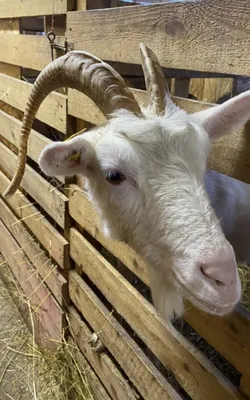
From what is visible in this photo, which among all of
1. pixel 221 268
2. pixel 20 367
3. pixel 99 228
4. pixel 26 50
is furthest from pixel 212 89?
pixel 221 268

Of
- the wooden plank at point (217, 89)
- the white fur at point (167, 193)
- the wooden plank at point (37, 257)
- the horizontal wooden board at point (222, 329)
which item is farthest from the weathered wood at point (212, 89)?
the white fur at point (167, 193)

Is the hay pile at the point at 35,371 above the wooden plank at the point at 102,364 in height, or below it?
below

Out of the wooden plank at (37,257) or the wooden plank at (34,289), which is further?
the wooden plank at (34,289)

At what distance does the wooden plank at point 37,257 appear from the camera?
2949mm

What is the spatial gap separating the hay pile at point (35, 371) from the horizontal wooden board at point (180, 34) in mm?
2049

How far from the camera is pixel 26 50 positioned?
3043mm

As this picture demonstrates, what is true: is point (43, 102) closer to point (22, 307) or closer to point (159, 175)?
point (159, 175)

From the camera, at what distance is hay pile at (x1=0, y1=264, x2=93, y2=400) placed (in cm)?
274

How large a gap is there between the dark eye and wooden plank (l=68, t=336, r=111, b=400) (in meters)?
1.63

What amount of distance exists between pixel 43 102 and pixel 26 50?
57 cm

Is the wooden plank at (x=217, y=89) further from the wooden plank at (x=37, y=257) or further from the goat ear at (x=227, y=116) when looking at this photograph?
the goat ear at (x=227, y=116)

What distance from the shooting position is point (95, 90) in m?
1.51

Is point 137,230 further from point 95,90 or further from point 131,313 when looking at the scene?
point 131,313

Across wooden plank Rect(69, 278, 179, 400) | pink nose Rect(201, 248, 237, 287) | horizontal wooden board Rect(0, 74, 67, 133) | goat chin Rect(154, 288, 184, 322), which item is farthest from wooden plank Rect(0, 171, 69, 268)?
pink nose Rect(201, 248, 237, 287)
